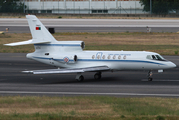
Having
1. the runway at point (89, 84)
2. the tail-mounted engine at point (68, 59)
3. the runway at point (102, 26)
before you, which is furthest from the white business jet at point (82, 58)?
the runway at point (102, 26)

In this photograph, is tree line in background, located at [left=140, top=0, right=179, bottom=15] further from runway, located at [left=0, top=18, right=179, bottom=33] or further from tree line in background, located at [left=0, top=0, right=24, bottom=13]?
tree line in background, located at [left=0, top=0, right=24, bottom=13]

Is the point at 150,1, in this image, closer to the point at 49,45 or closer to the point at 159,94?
the point at 49,45

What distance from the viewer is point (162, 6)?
390 ft

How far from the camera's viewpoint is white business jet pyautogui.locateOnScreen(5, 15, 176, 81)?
2936 centimetres

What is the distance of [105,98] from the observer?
815 inches

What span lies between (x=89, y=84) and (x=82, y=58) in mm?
3828

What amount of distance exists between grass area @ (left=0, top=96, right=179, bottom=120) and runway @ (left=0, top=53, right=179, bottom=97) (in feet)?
10.9

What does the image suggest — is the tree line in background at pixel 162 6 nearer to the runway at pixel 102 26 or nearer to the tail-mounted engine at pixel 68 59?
the runway at pixel 102 26

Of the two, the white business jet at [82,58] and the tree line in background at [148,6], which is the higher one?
the tree line in background at [148,6]

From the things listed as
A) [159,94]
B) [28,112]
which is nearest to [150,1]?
[159,94]

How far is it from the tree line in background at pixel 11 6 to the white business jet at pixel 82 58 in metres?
106

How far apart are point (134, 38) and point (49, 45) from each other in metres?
37.6

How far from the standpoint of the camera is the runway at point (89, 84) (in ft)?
78.8

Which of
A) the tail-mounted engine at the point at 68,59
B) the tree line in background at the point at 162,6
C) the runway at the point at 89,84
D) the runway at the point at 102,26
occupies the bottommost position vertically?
the runway at the point at 89,84
